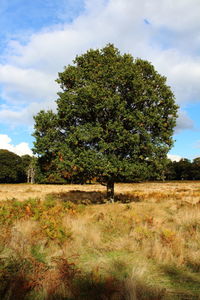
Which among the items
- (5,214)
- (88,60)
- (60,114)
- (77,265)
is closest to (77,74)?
(88,60)

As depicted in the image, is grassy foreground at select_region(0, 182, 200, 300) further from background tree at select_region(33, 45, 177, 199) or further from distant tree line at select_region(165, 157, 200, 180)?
distant tree line at select_region(165, 157, 200, 180)

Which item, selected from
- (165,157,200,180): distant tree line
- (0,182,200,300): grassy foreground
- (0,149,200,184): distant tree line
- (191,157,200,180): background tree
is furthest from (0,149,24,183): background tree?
(0,182,200,300): grassy foreground

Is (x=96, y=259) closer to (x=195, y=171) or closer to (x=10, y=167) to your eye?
(x=10, y=167)

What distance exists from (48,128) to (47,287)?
14.8 m

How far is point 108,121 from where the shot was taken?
1789 centimetres

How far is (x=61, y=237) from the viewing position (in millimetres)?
8688

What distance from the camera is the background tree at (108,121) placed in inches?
669

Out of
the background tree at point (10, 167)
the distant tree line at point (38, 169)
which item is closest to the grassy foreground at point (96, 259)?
the distant tree line at point (38, 169)

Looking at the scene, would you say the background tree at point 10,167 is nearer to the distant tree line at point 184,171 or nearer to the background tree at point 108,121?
the distant tree line at point 184,171

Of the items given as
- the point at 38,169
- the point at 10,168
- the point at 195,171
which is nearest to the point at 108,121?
the point at 38,169

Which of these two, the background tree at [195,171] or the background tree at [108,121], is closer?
the background tree at [108,121]

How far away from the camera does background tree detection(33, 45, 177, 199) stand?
17.0 meters

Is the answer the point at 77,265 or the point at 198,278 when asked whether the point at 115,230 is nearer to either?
the point at 77,265

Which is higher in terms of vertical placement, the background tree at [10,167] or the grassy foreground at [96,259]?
the background tree at [10,167]
